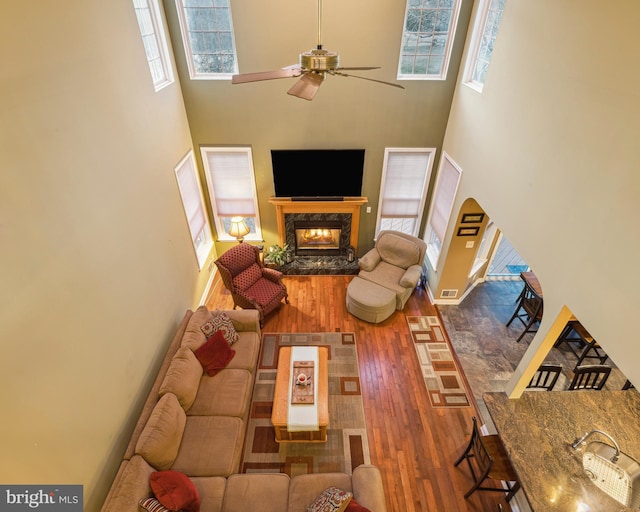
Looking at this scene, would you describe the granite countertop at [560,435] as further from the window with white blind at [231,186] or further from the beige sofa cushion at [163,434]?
the window with white blind at [231,186]

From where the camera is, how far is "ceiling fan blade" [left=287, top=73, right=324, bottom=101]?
2.75 metres

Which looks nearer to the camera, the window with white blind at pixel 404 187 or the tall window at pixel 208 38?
the tall window at pixel 208 38

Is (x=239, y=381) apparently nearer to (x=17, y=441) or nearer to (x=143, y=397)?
(x=143, y=397)

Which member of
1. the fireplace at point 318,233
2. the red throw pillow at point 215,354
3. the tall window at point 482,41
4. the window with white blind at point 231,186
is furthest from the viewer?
the fireplace at point 318,233

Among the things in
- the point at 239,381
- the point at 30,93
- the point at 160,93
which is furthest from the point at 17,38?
the point at 239,381

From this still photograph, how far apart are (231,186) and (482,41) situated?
15.1 ft

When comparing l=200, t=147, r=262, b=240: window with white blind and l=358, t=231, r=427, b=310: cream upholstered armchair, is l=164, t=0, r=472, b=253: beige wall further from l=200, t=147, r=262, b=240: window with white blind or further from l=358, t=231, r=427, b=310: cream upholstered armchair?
l=358, t=231, r=427, b=310: cream upholstered armchair

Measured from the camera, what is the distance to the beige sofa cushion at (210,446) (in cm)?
353

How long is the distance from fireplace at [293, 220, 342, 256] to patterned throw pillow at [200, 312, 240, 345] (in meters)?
2.58

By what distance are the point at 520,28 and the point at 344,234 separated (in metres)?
4.13

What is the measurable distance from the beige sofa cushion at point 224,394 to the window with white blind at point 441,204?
3984 mm

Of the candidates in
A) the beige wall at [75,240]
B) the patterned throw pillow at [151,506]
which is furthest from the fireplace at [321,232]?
the patterned throw pillow at [151,506]

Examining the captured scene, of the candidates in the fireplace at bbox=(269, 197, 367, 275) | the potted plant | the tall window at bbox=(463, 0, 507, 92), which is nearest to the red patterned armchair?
the potted plant

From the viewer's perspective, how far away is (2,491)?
2.16m
